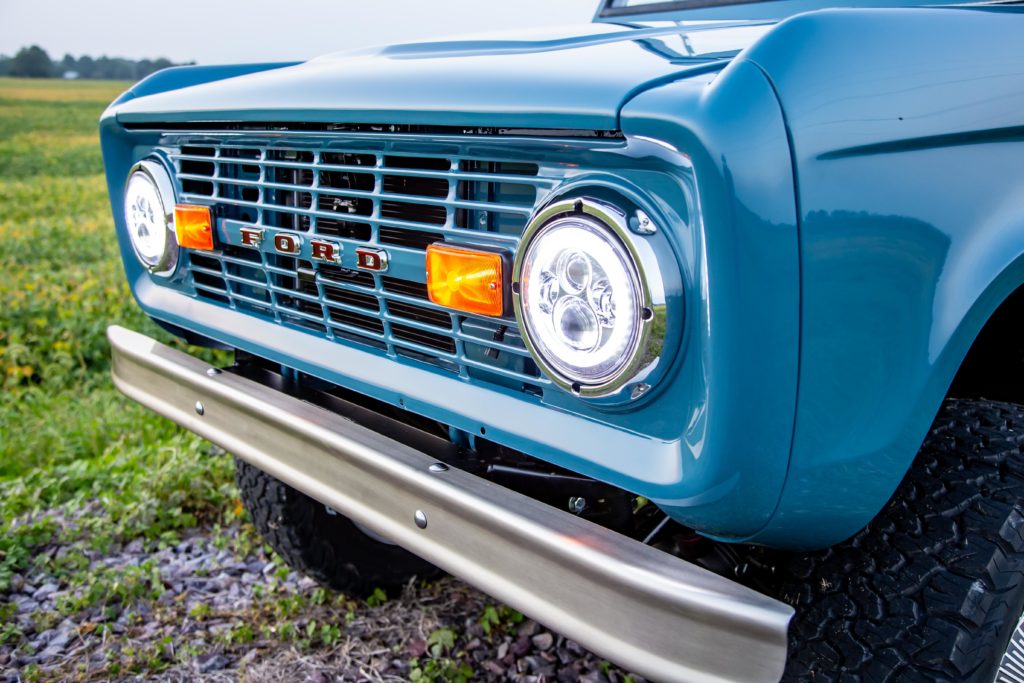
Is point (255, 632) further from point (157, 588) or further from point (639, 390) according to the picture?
point (639, 390)

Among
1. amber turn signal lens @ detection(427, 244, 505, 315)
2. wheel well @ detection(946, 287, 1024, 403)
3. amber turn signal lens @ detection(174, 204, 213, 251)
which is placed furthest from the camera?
amber turn signal lens @ detection(174, 204, 213, 251)

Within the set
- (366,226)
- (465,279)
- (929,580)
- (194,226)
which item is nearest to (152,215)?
(194,226)

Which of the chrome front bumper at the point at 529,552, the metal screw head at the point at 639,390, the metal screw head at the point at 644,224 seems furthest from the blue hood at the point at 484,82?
the chrome front bumper at the point at 529,552

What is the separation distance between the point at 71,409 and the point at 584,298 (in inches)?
147

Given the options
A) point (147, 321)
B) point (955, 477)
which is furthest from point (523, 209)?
point (147, 321)

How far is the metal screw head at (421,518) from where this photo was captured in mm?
1363

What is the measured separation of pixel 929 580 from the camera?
3.91ft

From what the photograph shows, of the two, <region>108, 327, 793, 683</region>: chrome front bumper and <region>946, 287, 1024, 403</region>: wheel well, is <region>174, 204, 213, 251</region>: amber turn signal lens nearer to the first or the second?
<region>108, 327, 793, 683</region>: chrome front bumper

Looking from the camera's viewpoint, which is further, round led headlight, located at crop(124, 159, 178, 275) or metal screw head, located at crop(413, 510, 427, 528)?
round led headlight, located at crop(124, 159, 178, 275)

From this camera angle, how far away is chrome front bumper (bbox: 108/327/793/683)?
1.05 m

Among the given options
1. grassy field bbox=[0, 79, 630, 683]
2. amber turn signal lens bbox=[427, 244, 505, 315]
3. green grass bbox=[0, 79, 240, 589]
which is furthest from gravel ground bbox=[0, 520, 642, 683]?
amber turn signal lens bbox=[427, 244, 505, 315]

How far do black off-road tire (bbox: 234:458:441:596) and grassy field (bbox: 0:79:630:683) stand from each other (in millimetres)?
78

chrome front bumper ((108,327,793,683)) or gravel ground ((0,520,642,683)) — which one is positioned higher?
chrome front bumper ((108,327,793,683))

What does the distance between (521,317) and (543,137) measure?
0.25 m
